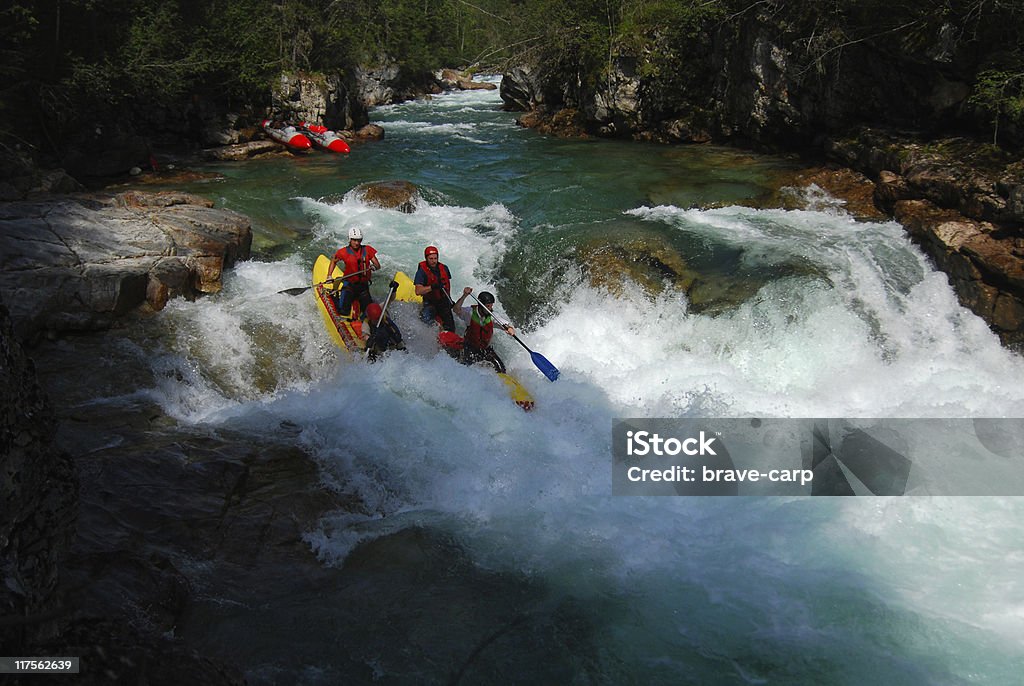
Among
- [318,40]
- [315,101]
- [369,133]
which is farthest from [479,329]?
[318,40]

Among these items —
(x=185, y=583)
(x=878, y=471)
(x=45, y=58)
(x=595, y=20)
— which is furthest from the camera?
(x=595, y=20)

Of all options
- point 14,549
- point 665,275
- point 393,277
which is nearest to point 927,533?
point 665,275

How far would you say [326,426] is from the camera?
21.9 feet

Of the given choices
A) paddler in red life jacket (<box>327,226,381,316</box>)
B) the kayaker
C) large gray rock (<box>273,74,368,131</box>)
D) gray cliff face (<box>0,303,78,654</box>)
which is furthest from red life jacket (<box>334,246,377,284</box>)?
large gray rock (<box>273,74,368,131</box>)

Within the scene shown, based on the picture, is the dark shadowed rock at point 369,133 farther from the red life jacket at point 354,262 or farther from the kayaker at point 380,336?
the kayaker at point 380,336

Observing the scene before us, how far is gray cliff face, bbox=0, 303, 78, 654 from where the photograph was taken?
243 centimetres

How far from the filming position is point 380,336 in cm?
816

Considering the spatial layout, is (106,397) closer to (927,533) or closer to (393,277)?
(393,277)

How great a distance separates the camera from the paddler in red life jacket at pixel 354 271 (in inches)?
337

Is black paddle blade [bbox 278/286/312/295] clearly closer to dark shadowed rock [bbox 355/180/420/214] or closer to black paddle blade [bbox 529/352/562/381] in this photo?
black paddle blade [bbox 529/352/562/381]

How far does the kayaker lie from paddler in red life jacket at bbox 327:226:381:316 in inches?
10.6

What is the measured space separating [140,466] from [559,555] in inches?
126

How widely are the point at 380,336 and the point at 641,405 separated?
2951 mm

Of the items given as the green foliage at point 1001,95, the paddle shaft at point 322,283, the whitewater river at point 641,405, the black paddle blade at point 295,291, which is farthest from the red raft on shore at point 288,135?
the green foliage at point 1001,95
